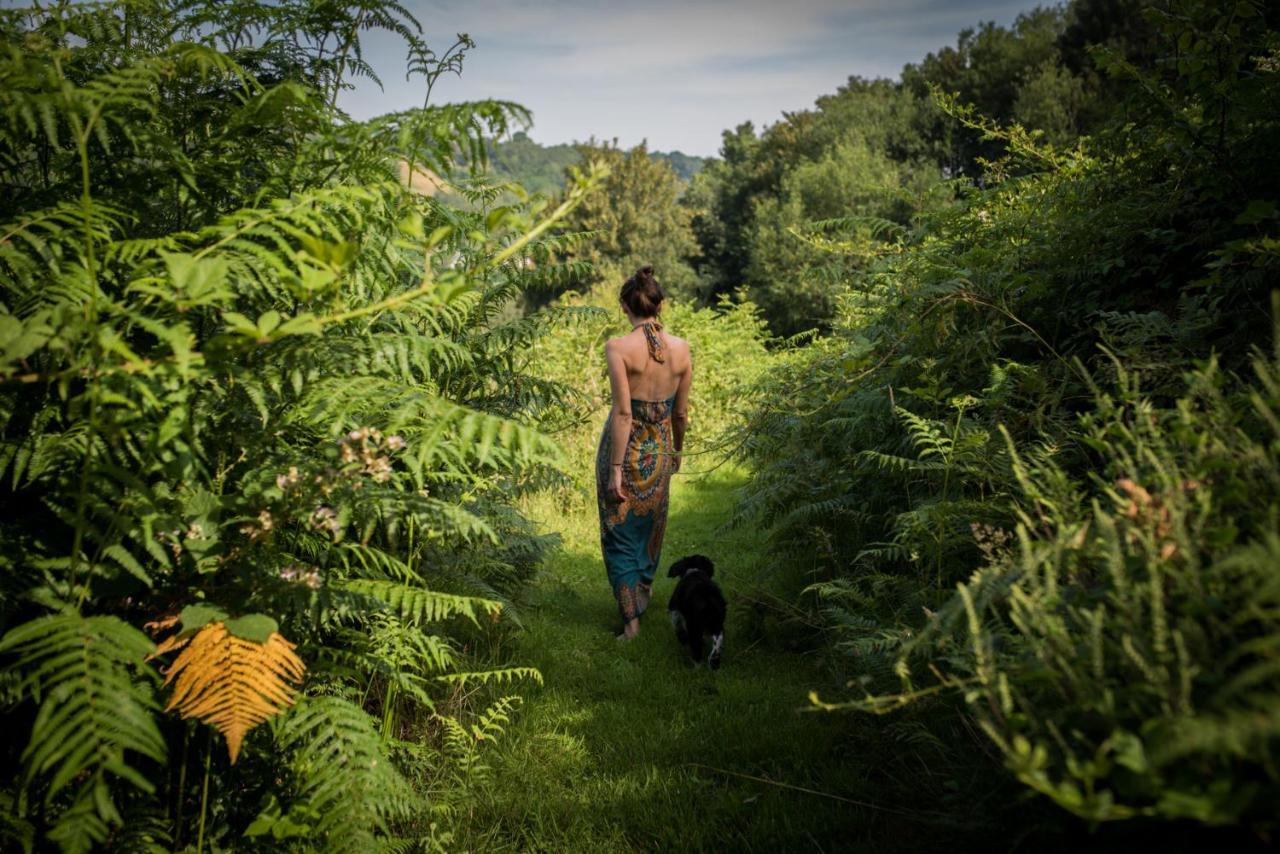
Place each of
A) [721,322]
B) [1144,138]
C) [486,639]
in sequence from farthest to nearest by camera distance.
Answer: [721,322]
[486,639]
[1144,138]

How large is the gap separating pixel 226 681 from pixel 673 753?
2.12 metres

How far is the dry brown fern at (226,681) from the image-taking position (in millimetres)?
1697

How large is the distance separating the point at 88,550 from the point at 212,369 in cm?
74

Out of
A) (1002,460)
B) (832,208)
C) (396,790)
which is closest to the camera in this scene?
(396,790)

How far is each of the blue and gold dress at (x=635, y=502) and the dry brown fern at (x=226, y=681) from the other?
3.22 meters

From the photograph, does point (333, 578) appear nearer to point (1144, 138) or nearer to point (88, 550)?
point (88, 550)

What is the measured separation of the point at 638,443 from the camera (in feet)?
16.2

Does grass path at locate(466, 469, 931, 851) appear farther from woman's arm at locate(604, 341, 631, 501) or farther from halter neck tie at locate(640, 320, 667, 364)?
halter neck tie at locate(640, 320, 667, 364)

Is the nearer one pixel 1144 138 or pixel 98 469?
pixel 98 469

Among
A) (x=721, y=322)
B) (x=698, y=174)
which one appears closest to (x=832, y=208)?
(x=721, y=322)

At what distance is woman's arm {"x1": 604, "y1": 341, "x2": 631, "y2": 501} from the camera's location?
469 cm

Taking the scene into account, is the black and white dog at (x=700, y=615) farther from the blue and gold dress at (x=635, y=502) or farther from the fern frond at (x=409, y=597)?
the fern frond at (x=409, y=597)

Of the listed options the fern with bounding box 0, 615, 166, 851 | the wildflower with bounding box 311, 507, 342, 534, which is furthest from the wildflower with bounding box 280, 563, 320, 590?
the fern with bounding box 0, 615, 166, 851

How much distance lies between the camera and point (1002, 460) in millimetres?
2814
